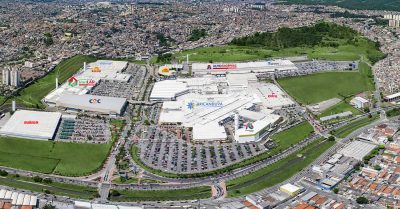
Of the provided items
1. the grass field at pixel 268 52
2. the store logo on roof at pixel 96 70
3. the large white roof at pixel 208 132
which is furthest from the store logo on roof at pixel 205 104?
the grass field at pixel 268 52

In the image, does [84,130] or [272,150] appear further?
[84,130]

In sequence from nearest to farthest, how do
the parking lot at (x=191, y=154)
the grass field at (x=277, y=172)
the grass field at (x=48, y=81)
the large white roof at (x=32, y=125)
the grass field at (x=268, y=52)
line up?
the grass field at (x=277, y=172)
the parking lot at (x=191, y=154)
the large white roof at (x=32, y=125)
the grass field at (x=48, y=81)
the grass field at (x=268, y=52)

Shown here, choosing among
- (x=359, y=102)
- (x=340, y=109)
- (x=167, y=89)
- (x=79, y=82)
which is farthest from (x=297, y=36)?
(x=79, y=82)

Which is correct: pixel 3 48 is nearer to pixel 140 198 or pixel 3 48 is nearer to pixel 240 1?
pixel 140 198

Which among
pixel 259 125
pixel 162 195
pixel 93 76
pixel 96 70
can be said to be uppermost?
pixel 96 70

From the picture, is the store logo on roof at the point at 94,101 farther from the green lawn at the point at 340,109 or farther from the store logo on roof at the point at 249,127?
the green lawn at the point at 340,109

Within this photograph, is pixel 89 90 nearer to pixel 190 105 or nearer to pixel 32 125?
pixel 32 125
